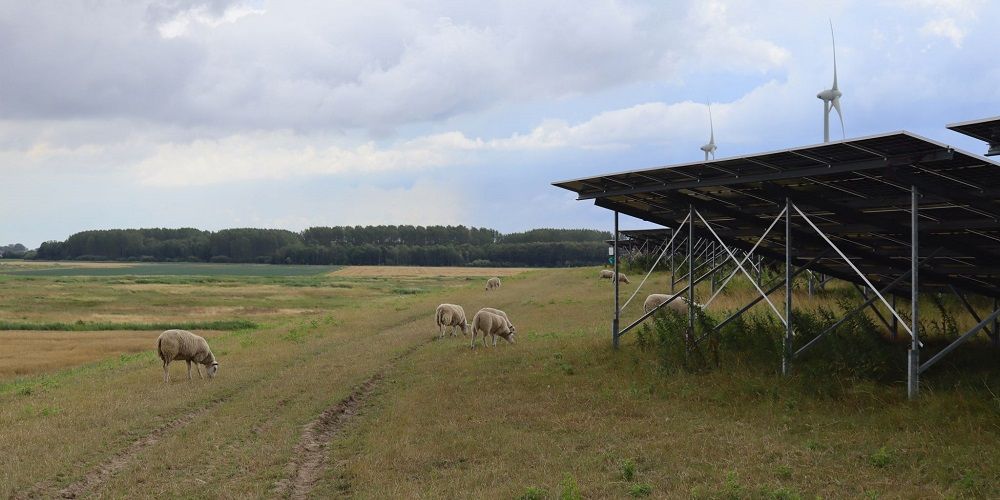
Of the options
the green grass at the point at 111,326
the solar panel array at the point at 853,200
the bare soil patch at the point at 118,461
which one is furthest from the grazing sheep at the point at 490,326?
the green grass at the point at 111,326

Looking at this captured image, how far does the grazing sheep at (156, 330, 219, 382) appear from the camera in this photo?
20.9 m

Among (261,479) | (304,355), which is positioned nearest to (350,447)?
(261,479)

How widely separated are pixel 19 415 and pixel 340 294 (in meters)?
70.1

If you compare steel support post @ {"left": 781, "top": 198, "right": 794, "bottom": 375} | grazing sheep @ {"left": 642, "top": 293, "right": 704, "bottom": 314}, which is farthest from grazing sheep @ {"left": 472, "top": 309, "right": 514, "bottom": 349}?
steel support post @ {"left": 781, "top": 198, "right": 794, "bottom": 375}

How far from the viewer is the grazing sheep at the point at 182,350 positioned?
68.6 feet

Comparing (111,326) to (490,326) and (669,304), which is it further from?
(669,304)

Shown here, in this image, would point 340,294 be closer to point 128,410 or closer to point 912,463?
point 128,410

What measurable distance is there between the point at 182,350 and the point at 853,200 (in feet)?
57.4

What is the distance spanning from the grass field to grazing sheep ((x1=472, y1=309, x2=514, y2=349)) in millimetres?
1181

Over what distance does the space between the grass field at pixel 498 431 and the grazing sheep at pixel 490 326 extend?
1181mm

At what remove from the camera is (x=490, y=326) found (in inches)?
956

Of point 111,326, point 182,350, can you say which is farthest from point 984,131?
point 111,326

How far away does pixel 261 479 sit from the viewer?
1092 cm

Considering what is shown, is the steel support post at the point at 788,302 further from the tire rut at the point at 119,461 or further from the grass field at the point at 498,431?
the tire rut at the point at 119,461
